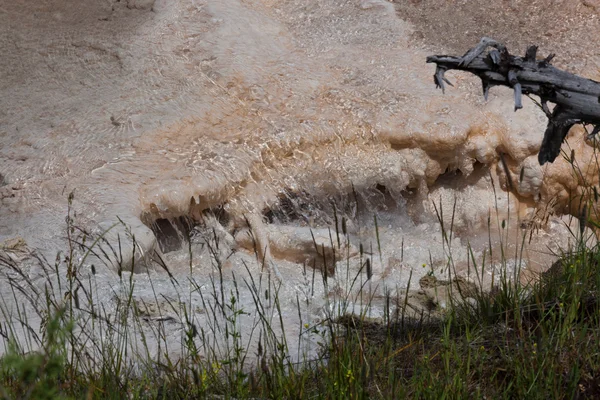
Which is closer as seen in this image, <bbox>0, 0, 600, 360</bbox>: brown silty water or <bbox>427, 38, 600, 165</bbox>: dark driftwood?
<bbox>427, 38, 600, 165</bbox>: dark driftwood

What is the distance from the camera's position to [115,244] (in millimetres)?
3994

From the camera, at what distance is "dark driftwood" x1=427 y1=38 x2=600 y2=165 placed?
2623 millimetres

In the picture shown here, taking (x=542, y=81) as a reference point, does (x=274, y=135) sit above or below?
below

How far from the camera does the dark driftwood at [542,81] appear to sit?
2.62 m

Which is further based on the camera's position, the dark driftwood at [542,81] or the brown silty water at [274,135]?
the brown silty water at [274,135]

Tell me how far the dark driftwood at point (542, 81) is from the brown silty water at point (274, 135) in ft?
5.38

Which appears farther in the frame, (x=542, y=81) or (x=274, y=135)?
(x=274, y=135)

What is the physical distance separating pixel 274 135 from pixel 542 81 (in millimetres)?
2466

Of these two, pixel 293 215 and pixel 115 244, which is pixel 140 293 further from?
pixel 293 215

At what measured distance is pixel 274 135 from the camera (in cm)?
494

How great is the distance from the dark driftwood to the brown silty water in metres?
1.64

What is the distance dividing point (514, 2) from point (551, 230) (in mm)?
1984

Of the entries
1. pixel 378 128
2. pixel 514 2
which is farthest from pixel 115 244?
pixel 514 2

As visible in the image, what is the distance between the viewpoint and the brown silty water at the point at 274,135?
4.51m
